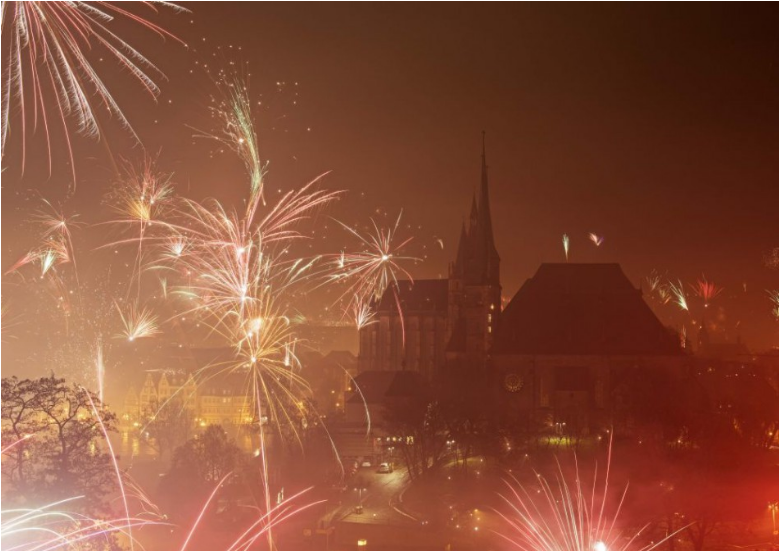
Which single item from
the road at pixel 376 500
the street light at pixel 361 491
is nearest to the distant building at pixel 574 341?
the road at pixel 376 500

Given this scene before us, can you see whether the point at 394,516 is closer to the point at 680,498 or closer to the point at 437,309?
the point at 680,498

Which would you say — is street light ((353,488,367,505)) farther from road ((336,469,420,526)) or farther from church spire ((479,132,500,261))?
church spire ((479,132,500,261))

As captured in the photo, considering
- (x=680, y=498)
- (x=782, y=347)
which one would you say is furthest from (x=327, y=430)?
(x=782, y=347)

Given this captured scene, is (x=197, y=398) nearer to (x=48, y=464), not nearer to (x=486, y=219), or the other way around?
(x=486, y=219)

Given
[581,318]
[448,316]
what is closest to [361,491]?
[581,318]

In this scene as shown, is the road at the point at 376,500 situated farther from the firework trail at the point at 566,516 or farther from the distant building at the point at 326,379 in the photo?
the distant building at the point at 326,379

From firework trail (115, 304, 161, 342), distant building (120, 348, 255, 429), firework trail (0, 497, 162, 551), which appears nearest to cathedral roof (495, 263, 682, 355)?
distant building (120, 348, 255, 429)

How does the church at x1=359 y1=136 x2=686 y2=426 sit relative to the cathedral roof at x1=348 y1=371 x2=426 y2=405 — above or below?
above
